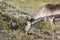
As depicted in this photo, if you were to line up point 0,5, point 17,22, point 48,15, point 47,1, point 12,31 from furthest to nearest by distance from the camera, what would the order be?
point 47,1, point 0,5, point 17,22, point 12,31, point 48,15

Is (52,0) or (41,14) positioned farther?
(52,0)

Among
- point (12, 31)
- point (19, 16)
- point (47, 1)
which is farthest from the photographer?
point (47, 1)

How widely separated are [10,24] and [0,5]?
596 centimetres

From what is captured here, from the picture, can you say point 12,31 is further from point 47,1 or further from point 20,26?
point 47,1

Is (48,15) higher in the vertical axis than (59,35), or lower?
higher

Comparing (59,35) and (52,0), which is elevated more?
(52,0)

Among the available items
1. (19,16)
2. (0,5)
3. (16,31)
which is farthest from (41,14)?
(0,5)

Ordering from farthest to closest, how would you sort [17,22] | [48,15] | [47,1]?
[47,1] → [17,22] → [48,15]

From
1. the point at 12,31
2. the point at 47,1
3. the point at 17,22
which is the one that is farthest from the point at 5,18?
the point at 47,1

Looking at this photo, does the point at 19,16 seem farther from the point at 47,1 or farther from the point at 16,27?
the point at 47,1

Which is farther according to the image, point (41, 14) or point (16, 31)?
point (16, 31)

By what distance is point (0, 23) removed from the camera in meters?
19.2

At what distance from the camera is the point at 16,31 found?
18531 mm

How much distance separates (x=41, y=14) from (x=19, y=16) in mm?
5337
